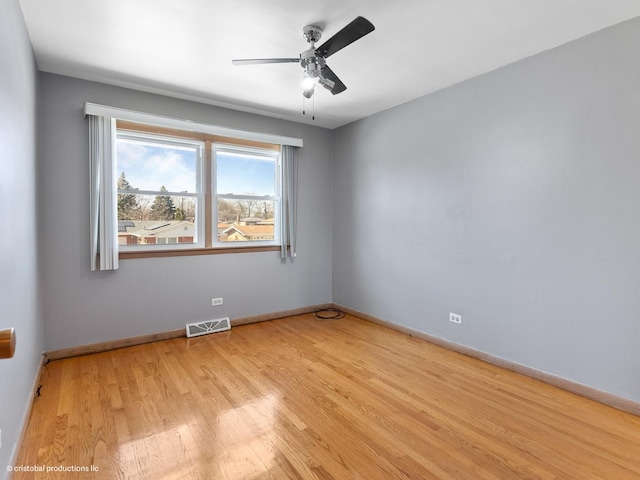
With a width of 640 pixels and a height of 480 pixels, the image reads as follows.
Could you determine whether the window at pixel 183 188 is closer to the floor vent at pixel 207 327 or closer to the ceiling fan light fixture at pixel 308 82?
the floor vent at pixel 207 327

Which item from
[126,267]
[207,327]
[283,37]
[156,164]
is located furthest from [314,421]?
[156,164]

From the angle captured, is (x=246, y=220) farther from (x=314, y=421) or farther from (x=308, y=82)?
(x=314, y=421)

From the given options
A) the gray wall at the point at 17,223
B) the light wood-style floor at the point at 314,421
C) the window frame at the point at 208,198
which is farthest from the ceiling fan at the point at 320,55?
the light wood-style floor at the point at 314,421

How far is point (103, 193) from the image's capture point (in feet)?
10.5

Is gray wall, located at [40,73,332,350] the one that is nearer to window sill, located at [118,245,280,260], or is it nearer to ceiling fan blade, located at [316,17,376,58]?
window sill, located at [118,245,280,260]

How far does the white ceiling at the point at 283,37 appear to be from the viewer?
2111 millimetres

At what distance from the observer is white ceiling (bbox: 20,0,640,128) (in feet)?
6.93

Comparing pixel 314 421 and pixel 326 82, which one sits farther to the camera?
pixel 326 82

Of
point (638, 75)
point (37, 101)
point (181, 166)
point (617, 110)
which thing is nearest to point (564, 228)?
point (617, 110)

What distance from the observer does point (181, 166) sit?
149 inches

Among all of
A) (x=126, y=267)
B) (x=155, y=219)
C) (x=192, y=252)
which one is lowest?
(x=126, y=267)

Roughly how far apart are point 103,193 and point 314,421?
2.86 metres

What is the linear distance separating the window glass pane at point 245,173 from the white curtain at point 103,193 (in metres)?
1.13

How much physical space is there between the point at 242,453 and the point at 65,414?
1308mm
